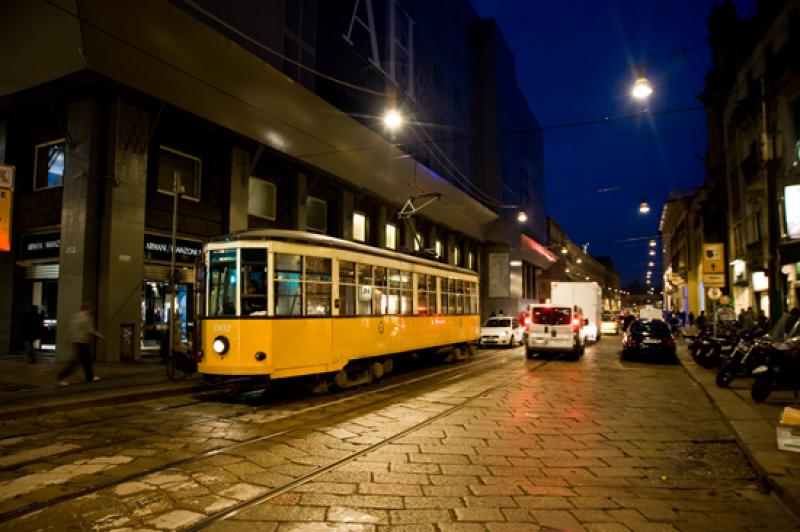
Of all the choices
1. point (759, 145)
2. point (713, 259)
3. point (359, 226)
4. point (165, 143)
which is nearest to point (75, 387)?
point (165, 143)

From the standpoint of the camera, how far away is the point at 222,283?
9.53 metres

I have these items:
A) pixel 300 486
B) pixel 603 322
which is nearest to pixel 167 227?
pixel 300 486

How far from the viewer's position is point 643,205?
86.9 ft

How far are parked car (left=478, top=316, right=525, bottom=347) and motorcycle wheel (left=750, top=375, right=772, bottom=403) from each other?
15.4 metres

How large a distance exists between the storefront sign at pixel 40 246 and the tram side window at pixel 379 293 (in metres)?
9.17

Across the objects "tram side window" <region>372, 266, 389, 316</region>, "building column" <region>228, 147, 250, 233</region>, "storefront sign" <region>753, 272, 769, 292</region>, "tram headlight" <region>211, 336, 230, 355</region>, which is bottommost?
"tram headlight" <region>211, 336, 230, 355</region>

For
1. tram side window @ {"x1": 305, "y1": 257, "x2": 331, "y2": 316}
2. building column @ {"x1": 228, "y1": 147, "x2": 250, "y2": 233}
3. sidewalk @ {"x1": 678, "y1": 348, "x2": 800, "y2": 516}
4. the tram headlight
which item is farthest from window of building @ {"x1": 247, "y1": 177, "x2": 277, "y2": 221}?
sidewalk @ {"x1": 678, "y1": 348, "x2": 800, "y2": 516}

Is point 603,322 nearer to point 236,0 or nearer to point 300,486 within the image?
point 236,0

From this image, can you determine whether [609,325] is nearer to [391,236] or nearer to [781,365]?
[391,236]

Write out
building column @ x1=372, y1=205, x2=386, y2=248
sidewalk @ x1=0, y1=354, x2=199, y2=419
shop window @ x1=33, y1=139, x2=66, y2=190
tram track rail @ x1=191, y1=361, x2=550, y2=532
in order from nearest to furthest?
tram track rail @ x1=191, y1=361, x2=550, y2=532, sidewalk @ x1=0, y1=354, x2=199, y2=419, shop window @ x1=33, y1=139, x2=66, y2=190, building column @ x1=372, y1=205, x2=386, y2=248

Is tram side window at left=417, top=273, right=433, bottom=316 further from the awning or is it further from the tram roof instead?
the awning

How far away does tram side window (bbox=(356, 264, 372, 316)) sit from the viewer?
1154 cm

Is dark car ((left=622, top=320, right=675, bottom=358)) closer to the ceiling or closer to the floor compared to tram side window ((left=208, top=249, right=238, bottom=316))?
closer to the floor

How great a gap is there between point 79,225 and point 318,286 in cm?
787
